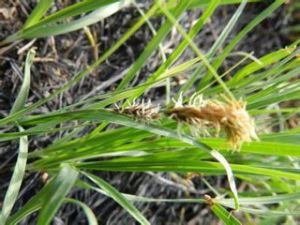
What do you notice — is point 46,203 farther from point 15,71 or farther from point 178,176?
point 178,176

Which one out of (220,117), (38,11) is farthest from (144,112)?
(38,11)

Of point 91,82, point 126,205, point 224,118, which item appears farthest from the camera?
point 91,82

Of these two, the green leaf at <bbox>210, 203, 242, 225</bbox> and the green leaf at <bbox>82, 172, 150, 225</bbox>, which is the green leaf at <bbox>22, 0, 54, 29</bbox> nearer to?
the green leaf at <bbox>82, 172, 150, 225</bbox>

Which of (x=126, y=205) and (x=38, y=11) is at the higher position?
(x=38, y=11)

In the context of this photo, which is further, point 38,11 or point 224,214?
point 38,11

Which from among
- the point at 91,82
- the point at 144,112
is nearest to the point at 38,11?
the point at 91,82

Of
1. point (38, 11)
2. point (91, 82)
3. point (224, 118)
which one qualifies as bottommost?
point (224, 118)

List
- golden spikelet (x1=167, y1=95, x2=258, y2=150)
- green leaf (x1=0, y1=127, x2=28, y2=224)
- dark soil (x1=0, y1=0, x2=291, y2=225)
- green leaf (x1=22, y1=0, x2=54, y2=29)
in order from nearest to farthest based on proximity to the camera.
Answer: golden spikelet (x1=167, y1=95, x2=258, y2=150) → green leaf (x1=0, y1=127, x2=28, y2=224) → green leaf (x1=22, y1=0, x2=54, y2=29) → dark soil (x1=0, y1=0, x2=291, y2=225)

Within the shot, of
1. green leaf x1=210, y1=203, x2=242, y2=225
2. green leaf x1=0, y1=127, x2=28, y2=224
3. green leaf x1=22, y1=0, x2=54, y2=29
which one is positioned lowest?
green leaf x1=210, y1=203, x2=242, y2=225

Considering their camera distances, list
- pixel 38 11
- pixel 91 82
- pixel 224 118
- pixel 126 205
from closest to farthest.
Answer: pixel 224 118 → pixel 126 205 → pixel 38 11 → pixel 91 82

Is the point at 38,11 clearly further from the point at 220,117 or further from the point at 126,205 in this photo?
the point at 220,117

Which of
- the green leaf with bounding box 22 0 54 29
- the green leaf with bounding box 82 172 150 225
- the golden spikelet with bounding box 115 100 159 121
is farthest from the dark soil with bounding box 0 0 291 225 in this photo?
the golden spikelet with bounding box 115 100 159 121
